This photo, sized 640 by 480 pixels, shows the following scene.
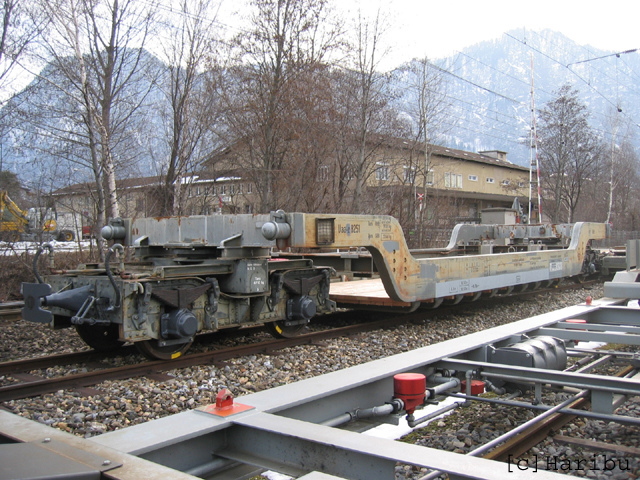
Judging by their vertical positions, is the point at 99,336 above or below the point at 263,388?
above

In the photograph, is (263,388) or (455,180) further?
(455,180)

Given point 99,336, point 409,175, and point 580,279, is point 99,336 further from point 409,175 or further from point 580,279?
point 409,175

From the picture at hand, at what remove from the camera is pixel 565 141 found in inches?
1296

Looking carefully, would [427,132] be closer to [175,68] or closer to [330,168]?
[330,168]

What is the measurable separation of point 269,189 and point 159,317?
9.42m

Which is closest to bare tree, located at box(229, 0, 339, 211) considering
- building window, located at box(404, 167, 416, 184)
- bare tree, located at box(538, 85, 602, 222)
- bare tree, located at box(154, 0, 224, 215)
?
bare tree, located at box(154, 0, 224, 215)

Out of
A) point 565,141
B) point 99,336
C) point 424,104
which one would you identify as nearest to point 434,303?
point 99,336

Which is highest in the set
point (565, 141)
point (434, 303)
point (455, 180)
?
point (565, 141)

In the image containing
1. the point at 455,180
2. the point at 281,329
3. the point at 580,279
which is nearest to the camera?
the point at 281,329

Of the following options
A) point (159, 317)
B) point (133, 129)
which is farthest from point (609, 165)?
point (159, 317)

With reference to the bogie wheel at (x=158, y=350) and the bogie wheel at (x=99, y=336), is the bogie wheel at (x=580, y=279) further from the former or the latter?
the bogie wheel at (x=99, y=336)

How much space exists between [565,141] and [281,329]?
29794 millimetres

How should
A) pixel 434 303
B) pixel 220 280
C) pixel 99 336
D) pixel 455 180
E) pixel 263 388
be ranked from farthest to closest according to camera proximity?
1. pixel 455 180
2. pixel 434 303
3. pixel 220 280
4. pixel 99 336
5. pixel 263 388

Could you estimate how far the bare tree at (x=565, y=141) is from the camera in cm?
3269
